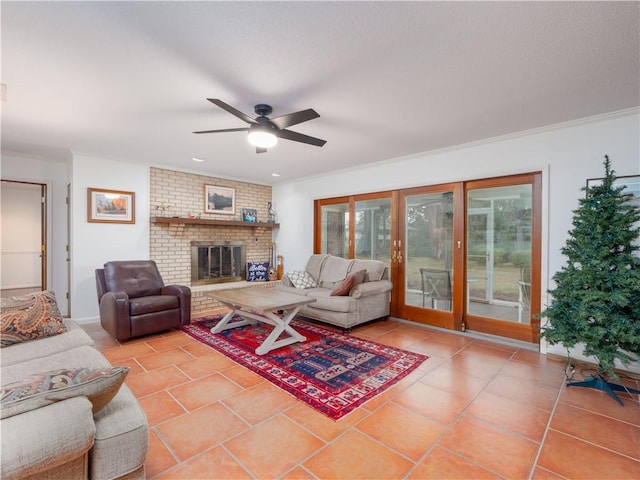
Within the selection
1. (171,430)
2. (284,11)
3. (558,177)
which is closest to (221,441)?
(171,430)

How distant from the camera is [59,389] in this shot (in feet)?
3.84

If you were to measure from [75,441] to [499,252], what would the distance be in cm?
411

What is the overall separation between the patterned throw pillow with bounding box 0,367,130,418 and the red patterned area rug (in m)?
1.40

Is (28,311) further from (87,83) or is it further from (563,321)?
(563,321)

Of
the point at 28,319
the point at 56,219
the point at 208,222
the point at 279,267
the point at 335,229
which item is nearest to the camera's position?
the point at 28,319

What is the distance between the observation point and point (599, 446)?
1.82 m

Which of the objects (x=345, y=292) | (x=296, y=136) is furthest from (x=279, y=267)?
(x=296, y=136)

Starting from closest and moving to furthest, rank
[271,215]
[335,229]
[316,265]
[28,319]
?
[28,319] < [316,265] < [335,229] < [271,215]

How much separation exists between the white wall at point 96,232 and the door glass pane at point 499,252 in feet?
16.0

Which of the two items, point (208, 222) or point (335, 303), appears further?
point (208, 222)

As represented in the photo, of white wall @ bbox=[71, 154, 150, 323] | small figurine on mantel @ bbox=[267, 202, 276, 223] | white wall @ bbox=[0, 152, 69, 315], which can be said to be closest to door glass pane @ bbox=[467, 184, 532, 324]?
small figurine on mantel @ bbox=[267, 202, 276, 223]

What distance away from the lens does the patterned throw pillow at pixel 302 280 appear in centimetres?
488

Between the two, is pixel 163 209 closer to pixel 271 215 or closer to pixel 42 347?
pixel 271 215

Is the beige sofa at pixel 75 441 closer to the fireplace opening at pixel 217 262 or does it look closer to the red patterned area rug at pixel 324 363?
the red patterned area rug at pixel 324 363
